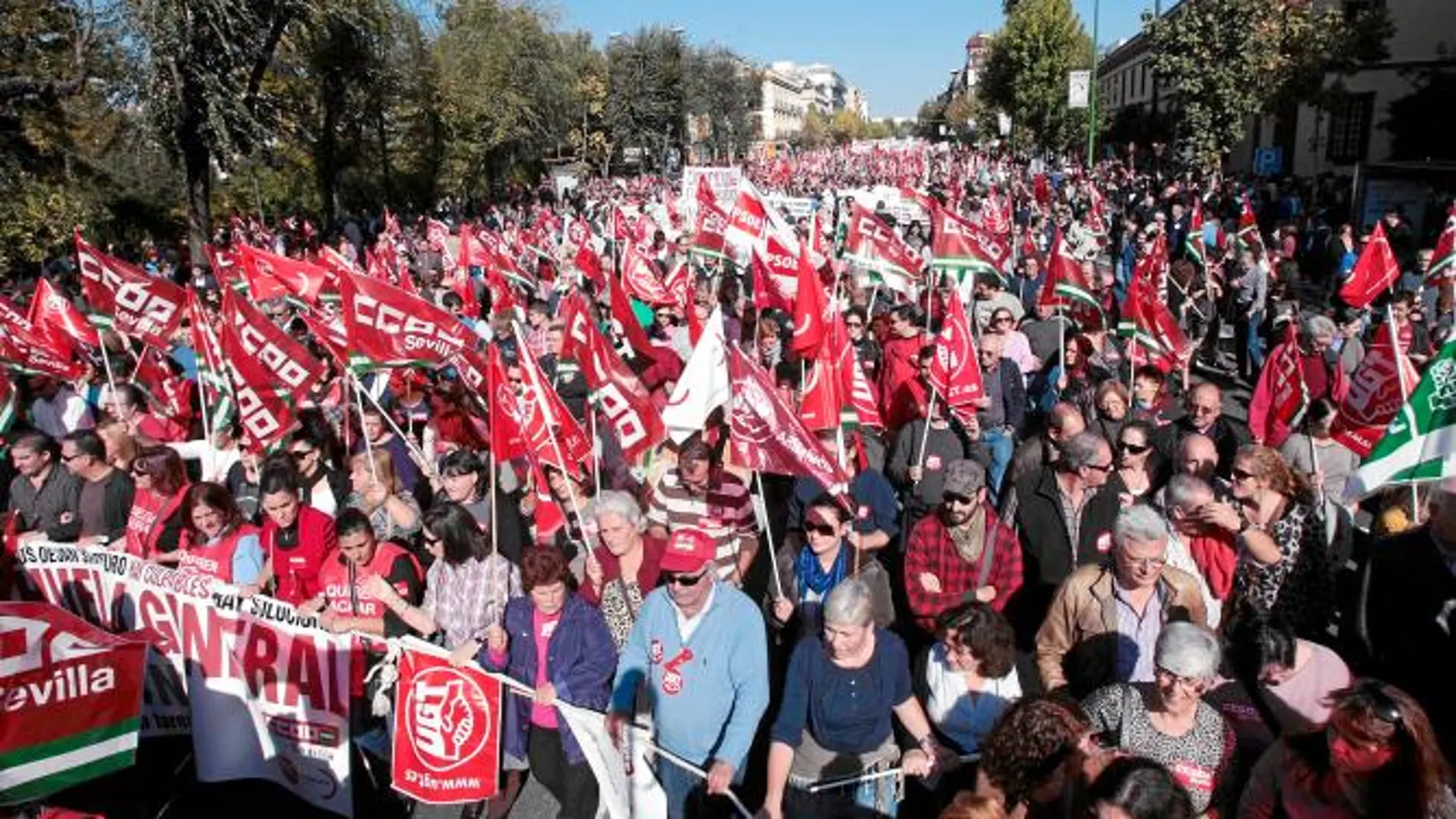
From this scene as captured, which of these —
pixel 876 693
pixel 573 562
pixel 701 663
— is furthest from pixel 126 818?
pixel 876 693

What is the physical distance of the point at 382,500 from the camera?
6.23m

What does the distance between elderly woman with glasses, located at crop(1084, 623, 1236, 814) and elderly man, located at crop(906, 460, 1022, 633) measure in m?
1.37

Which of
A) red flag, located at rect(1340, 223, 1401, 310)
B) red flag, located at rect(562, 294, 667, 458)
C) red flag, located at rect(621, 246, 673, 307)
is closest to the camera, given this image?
red flag, located at rect(562, 294, 667, 458)

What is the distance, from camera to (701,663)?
4.09 metres

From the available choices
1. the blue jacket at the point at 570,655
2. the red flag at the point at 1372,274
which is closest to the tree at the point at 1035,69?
the red flag at the point at 1372,274

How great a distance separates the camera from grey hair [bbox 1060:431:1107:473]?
5293 millimetres

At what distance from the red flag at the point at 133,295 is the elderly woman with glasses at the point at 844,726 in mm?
7541

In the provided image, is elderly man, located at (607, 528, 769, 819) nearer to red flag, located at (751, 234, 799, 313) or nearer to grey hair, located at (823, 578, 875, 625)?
grey hair, located at (823, 578, 875, 625)

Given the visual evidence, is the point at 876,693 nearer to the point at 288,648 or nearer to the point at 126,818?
the point at 288,648

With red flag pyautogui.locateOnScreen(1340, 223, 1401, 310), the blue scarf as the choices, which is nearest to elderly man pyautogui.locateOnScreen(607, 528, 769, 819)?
the blue scarf

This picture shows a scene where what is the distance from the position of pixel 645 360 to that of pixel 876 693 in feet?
19.0

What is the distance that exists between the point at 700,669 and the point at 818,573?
99cm

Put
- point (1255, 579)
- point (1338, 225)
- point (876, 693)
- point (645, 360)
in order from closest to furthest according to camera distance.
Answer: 1. point (876, 693)
2. point (1255, 579)
3. point (645, 360)
4. point (1338, 225)

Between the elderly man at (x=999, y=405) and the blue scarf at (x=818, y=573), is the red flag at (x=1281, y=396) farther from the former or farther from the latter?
the blue scarf at (x=818, y=573)
